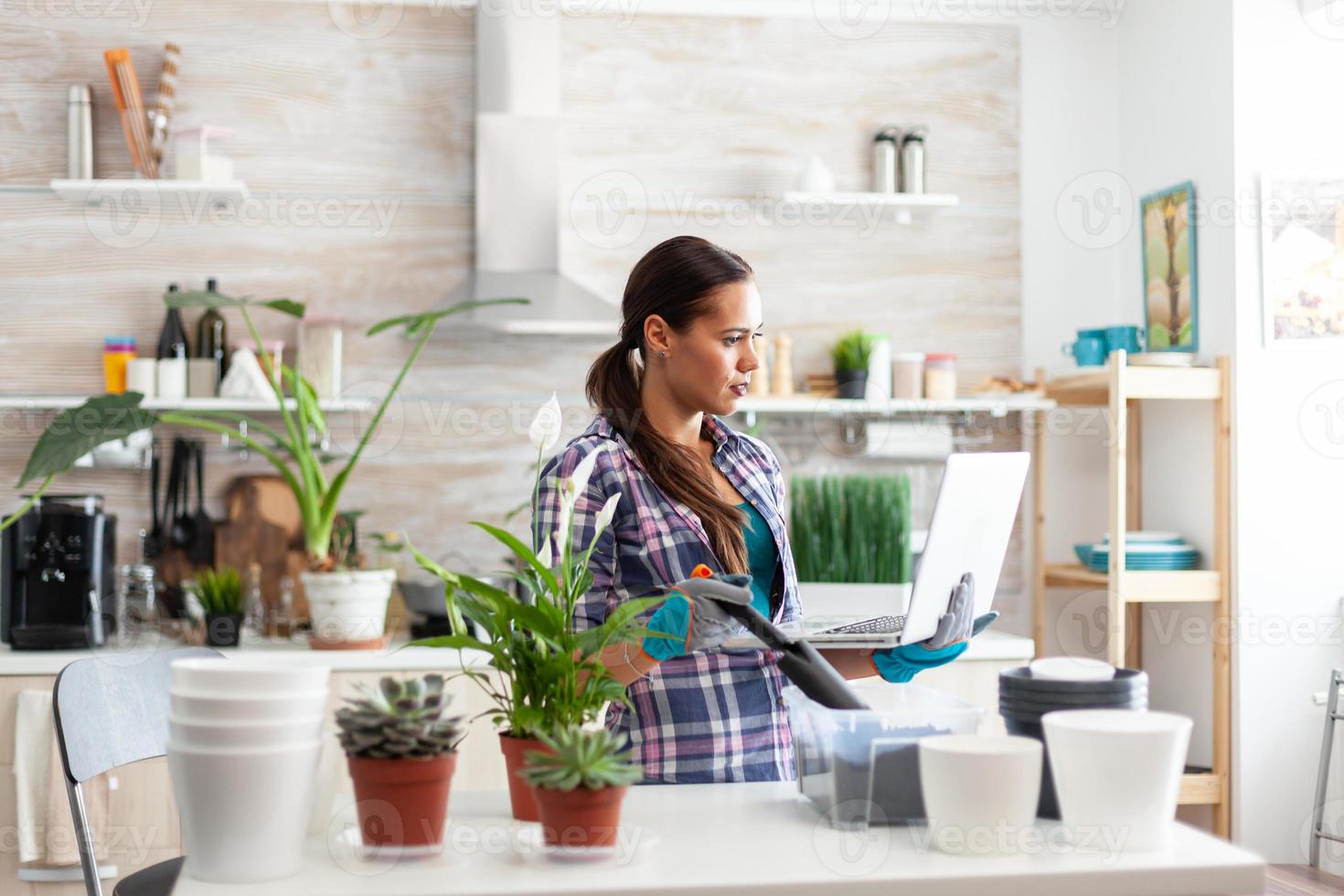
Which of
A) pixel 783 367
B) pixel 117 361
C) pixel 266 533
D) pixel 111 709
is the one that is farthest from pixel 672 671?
pixel 117 361

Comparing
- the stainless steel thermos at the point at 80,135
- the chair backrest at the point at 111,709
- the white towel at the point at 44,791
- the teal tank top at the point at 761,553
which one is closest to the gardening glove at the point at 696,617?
the teal tank top at the point at 761,553

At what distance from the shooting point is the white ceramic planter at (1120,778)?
1095 mm

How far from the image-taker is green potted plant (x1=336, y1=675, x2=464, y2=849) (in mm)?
1093

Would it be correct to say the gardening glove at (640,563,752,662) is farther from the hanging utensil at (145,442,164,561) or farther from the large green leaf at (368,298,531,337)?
the hanging utensil at (145,442,164,561)

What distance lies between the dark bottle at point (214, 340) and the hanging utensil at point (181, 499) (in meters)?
0.19

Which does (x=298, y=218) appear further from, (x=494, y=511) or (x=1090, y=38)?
(x=1090, y=38)

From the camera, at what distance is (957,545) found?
1305 millimetres

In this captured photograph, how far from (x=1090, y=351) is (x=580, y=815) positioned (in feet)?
8.23

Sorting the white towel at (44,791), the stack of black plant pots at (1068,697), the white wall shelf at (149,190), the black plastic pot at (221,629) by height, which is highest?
the white wall shelf at (149,190)

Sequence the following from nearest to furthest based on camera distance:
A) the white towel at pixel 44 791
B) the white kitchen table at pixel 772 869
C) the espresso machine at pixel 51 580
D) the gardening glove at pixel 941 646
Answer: the white kitchen table at pixel 772 869, the gardening glove at pixel 941 646, the white towel at pixel 44 791, the espresso machine at pixel 51 580

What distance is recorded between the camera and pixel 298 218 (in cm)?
327

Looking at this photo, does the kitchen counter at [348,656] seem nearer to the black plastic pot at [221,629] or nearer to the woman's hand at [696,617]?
the black plastic pot at [221,629]

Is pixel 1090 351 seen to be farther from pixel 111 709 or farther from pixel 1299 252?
pixel 111 709

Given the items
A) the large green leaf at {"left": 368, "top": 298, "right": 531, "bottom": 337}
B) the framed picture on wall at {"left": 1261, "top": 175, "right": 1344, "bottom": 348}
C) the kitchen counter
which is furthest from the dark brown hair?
the framed picture on wall at {"left": 1261, "top": 175, "right": 1344, "bottom": 348}
